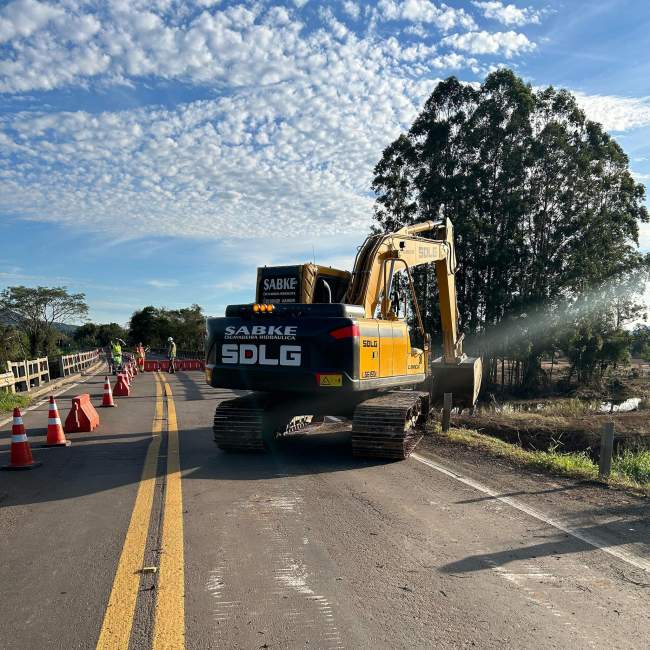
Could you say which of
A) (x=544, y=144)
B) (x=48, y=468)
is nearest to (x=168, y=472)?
(x=48, y=468)

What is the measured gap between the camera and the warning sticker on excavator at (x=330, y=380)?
7.66 metres

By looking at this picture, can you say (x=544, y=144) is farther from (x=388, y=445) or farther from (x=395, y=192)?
(x=388, y=445)

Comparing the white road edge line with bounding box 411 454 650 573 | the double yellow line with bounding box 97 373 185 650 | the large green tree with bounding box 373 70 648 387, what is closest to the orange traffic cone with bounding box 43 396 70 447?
the double yellow line with bounding box 97 373 185 650

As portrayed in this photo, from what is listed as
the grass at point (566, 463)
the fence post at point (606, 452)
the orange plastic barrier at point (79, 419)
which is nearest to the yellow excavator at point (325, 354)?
the grass at point (566, 463)

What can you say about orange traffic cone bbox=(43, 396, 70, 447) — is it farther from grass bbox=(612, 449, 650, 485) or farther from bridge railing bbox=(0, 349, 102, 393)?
grass bbox=(612, 449, 650, 485)

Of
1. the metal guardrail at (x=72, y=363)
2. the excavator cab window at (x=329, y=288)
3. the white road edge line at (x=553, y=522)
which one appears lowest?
the white road edge line at (x=553, y=522)

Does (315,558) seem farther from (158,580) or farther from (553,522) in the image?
(553,522)

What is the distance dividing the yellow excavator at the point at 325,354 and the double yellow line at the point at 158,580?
1.99m

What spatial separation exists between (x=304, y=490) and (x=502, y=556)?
2.53m

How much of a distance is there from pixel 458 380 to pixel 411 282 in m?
2.97

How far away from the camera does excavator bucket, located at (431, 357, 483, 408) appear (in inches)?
477

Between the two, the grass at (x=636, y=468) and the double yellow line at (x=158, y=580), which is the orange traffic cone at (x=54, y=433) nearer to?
the double yellow line at (x=158, y=580)

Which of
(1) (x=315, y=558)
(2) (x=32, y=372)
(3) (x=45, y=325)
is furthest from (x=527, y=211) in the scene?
(3) (x=45, y=325)

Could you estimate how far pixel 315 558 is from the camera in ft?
14.4
